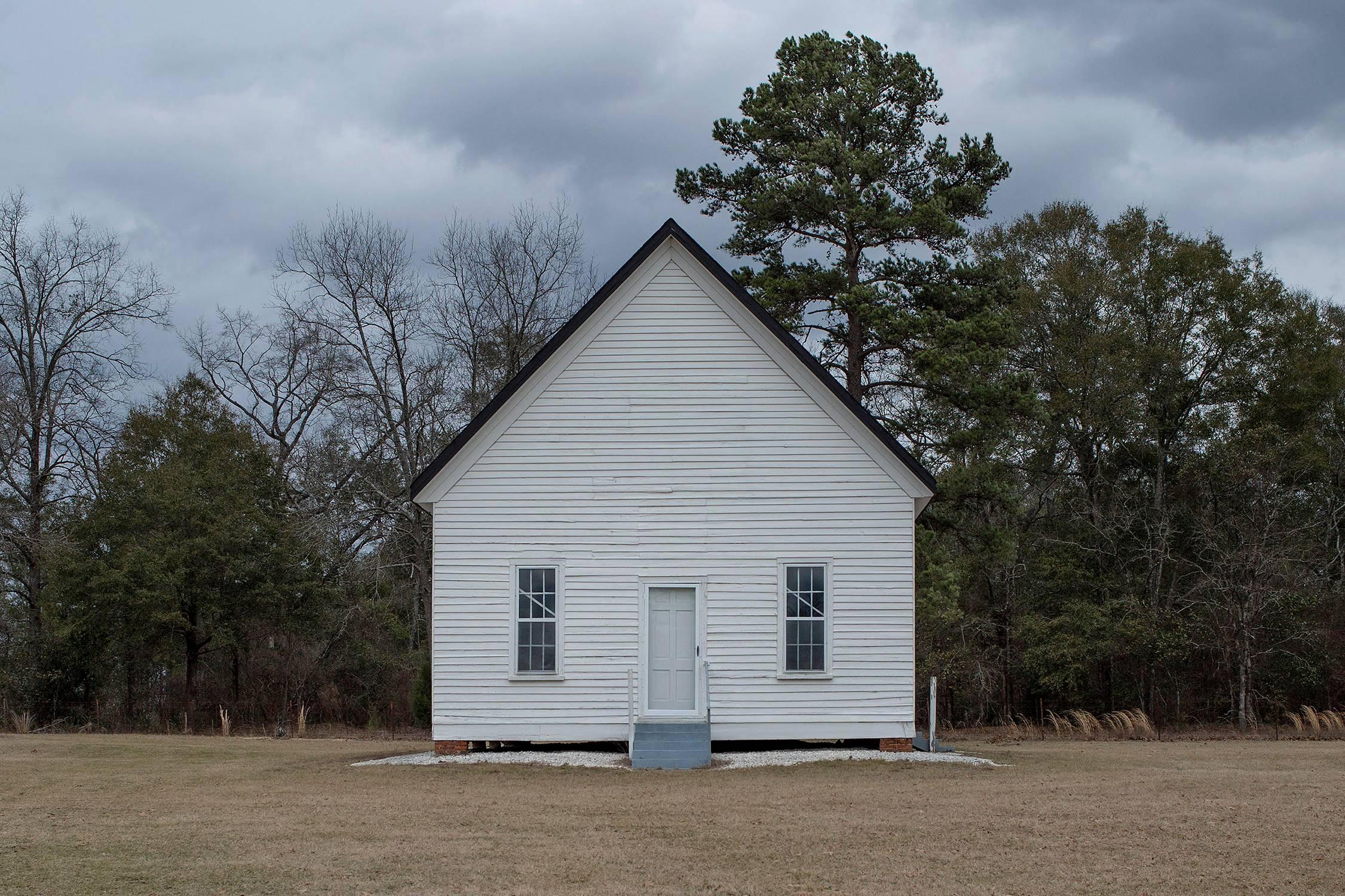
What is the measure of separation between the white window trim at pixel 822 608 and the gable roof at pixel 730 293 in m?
2.07

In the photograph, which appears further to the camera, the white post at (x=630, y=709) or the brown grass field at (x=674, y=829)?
the white post at (x=630, y=709)

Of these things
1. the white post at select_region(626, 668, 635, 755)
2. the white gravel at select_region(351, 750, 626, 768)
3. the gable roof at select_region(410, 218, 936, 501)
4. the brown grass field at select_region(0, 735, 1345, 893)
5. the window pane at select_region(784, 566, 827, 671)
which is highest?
the gable roof at select_region(410, 218, 936, 501)

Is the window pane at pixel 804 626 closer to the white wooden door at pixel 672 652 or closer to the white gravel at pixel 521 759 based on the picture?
the white wooden door at pixel 672 652

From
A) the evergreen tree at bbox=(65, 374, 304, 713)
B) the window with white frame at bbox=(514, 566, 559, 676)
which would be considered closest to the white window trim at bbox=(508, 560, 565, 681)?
the window with white frame at bbox=(514, 566, 559, 676)

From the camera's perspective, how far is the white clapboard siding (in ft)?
60.6

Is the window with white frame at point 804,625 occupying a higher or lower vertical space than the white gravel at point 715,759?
higher

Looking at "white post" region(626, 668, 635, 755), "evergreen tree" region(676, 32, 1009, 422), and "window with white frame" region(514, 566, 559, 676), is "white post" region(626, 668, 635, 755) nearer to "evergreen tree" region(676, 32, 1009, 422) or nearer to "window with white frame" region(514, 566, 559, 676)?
"window with white frame" region(514, 566, 559, 676)

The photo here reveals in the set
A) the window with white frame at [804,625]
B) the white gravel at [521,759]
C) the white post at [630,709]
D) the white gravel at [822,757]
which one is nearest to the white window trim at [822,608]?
the window with white frame at [804,625]

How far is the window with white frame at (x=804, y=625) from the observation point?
1859cm

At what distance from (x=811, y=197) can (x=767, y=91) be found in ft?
11.9

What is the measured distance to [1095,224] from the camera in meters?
38.3

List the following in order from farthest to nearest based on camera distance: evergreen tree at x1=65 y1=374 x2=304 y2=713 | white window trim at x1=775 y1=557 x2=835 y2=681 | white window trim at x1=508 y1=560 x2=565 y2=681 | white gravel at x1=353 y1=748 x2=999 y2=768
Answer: evergreen tree at x1=65 y1=374 x2=304 y2=713, white window trim at x1=775 y1=557 x2=835 y2=681, white window trim at x1=508 y1=560 x2=565 y2=681, white gravel at x1=353 y1=748 x2=999 y2=768

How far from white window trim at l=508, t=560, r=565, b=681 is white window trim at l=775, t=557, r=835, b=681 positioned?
3285 mm

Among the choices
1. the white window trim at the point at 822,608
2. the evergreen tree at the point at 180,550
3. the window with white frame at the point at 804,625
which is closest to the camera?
the white window trim at the point at 822,608
